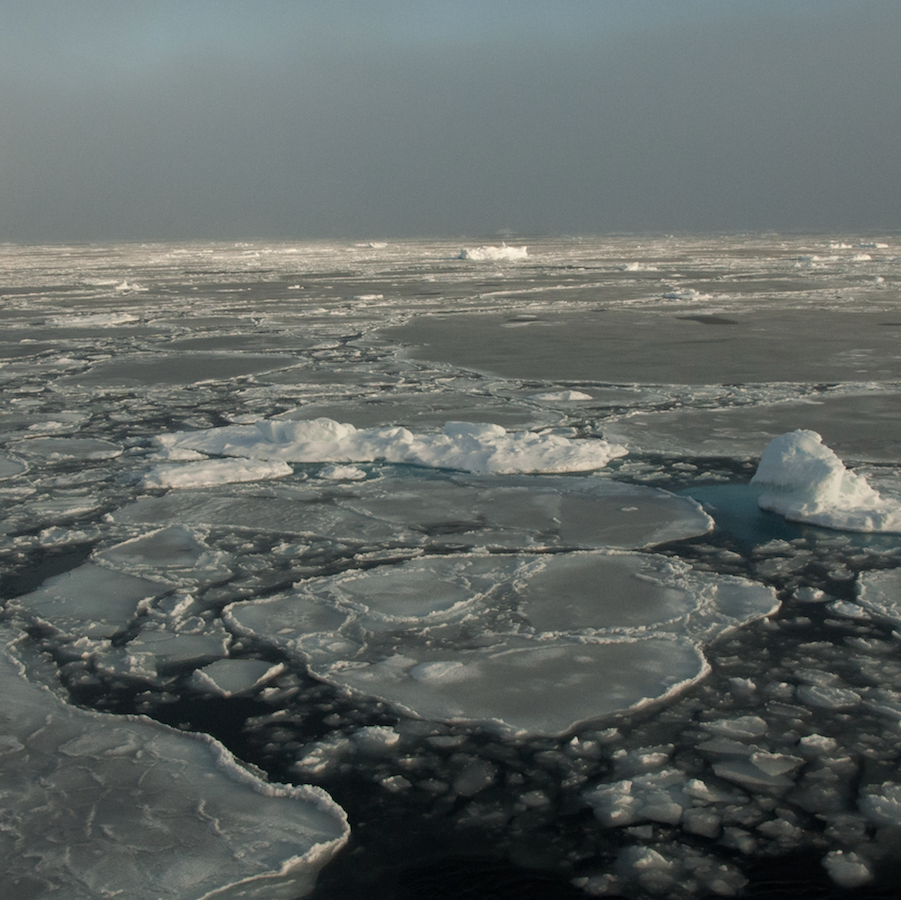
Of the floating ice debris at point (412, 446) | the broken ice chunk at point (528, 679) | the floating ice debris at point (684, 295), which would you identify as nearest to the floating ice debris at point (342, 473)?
the floating ice debris at point (412, 446)

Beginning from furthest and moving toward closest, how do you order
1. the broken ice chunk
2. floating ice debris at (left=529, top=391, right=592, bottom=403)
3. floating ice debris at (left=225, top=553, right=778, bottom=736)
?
floating ice debris at (left=529, top=391, right=592, bottom=403) < floating ice debris at (left=225, top=553, right=778, bottom=736) < the broken ice chunk

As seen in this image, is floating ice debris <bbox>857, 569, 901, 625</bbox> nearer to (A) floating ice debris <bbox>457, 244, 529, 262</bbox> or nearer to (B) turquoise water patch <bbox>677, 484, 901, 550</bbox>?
(B) turquoise water patch <bbox>677, 484, 901, 550</bbox>

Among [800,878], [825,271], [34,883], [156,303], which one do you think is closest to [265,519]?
[34,883]

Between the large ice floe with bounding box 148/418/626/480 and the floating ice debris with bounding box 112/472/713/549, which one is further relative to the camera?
the large ice floe with bounding box 148/418/626/480

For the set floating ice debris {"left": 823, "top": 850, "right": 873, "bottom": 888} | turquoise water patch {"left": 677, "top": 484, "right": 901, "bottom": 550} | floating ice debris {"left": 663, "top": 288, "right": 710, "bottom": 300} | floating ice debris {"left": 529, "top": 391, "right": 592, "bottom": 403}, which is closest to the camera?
floating ice debris {"left": 823, "top": 850, "right": 873, "bottom": 888}

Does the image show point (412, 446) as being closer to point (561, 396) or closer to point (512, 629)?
point (561, 396)

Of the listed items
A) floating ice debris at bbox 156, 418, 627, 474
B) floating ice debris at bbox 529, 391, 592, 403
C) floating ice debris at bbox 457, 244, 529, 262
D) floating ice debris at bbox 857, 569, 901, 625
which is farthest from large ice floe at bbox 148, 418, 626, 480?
floating ice debris at bbox 457, 244, 529, 262

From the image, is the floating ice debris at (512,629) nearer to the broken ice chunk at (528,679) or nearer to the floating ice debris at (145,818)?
the broken ice chunk at (528,679)
